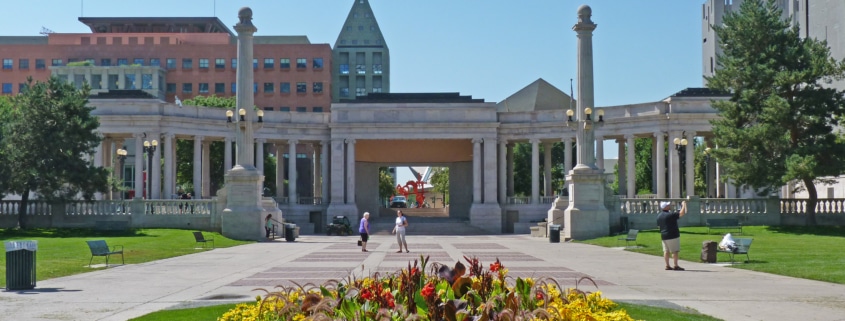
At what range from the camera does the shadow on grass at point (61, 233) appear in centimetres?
4800

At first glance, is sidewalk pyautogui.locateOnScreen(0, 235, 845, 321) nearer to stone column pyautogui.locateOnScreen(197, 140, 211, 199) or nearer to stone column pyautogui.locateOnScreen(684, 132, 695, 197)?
stone column pyautogui.locateOnScreen(684, 132, 695, 197)

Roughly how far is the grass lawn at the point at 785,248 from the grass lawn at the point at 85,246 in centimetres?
1890

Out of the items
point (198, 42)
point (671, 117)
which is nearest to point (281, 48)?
point (198, 42)

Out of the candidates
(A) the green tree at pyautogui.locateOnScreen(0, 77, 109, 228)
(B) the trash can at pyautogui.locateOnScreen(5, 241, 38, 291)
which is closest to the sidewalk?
(B) the trash can at pyautogui.locateOnScreen(5, 241, 38, 291)

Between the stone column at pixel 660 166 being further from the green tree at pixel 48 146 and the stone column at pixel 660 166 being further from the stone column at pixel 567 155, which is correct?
the green tree at pixel 48 146

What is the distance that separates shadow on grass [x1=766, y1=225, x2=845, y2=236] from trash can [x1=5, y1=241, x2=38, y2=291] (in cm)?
3778

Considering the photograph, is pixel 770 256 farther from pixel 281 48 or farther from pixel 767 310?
pixel 281 48

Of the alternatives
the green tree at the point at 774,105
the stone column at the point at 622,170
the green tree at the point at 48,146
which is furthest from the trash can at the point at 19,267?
the stone column at the point at 622,170

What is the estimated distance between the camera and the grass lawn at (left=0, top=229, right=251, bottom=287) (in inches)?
1119

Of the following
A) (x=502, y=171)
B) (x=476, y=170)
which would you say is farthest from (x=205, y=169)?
(x=502, y=171)

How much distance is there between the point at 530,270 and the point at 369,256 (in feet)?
33.4

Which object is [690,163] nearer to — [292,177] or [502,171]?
[502,171]

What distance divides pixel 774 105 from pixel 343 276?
112ft

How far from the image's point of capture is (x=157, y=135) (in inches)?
2852
